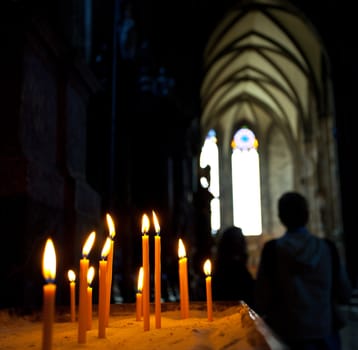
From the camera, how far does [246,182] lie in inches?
993

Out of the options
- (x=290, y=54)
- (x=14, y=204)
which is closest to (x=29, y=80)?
(x=14, y=204)

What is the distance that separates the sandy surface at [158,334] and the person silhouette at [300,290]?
45cm

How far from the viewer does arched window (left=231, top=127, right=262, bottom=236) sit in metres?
24.8

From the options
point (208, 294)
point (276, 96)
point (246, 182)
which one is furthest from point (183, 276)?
point (246, 182)

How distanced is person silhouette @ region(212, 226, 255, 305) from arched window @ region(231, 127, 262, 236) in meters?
22.2

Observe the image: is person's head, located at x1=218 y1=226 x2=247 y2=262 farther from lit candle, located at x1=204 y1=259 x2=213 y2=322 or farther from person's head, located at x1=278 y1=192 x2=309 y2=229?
lit candle, located at x1=204 y1=259 x2=213 y2=322

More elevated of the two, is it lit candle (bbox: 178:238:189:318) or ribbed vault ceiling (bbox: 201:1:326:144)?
ribbed vault ceiling (bbox: 201:1:326:144)

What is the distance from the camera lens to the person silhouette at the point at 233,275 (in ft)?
8.36

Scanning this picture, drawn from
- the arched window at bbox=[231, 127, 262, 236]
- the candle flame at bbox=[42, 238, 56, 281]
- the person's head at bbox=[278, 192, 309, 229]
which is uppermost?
the arched window at bbox=[231, 127, 262, 236]

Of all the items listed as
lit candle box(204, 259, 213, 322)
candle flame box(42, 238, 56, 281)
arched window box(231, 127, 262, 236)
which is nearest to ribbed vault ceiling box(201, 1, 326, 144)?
arched window box(231, 127, 262, 236)

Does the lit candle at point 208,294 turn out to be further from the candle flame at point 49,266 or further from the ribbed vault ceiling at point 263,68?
the ribbed vault ceiling at point 263,68

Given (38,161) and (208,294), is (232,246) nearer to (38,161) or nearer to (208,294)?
(38,161)

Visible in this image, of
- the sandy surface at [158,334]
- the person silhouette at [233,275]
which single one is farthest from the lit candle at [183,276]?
the person silhouette at [233,275]

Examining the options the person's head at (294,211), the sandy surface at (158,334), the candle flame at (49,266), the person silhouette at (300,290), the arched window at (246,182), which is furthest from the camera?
the arched window at (246,182)
